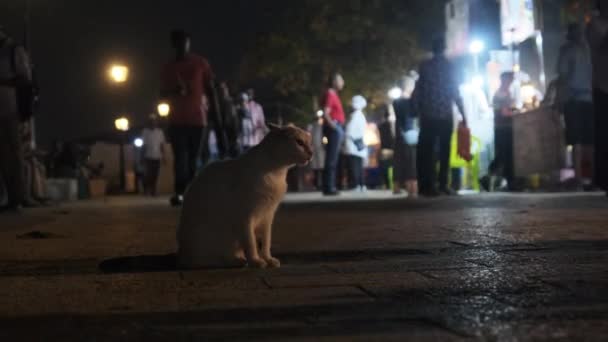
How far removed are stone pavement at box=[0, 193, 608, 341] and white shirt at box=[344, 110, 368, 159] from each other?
960 cm

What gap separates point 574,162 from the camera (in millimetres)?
12836

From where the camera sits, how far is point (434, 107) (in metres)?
10.7

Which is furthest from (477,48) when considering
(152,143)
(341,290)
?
(341,290)

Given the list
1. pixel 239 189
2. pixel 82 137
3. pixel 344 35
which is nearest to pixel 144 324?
pixel 239 189

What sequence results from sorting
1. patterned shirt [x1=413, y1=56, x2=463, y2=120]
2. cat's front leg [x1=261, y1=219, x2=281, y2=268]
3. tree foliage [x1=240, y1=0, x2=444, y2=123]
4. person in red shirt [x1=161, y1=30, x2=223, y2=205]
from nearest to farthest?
cat's front leg [x1=261, y1=219, x2=281, y2=268] < person in red shirt [x1=161, y1=30, x2=223, y2=205] < patterned shirt [x1=413, y1=56, x2=463, y2=120] < tree foliage [x1=240, y1=0, x2=444, y2=123]

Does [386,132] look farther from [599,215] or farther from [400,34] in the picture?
[400,34]

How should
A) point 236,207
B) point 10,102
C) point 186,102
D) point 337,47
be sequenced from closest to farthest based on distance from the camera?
point 236,207
point 10,102
point 186,102
point 337,47

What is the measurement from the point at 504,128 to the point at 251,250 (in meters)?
12.0

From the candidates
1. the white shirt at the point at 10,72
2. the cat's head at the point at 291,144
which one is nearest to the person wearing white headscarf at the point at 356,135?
the white shirt at the point at 10,72

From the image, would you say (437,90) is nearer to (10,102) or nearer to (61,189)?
(10,102)

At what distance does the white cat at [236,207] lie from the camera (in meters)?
3.58

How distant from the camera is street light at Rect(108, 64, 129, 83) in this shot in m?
23.3

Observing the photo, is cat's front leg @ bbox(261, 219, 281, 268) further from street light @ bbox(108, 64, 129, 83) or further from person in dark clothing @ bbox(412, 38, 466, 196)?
street light @ bbox(108, 64, 129, 83)

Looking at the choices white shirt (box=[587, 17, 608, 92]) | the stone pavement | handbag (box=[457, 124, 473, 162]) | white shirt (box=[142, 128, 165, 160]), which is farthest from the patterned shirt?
white shirt (box=[142, 128, 165, 160])
